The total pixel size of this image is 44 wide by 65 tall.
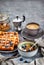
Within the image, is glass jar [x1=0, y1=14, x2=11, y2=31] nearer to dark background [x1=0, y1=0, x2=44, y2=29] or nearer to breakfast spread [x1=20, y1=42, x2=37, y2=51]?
dark background [x1=0, y1=0, x2=44, y2=29]

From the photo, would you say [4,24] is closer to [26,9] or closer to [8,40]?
[8,40]

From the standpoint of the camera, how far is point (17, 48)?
6.12ft

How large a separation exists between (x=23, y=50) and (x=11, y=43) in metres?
0.18

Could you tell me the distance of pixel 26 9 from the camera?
125 inches

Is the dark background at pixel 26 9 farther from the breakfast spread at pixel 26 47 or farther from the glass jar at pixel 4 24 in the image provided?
the breakfast spread at pixel 26 47

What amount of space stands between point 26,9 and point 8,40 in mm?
1333

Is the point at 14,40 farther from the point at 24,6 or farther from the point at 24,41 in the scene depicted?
the point at 24,6

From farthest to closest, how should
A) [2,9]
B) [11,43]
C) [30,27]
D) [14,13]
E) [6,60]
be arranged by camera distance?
[2,9], [14,13], [30,27], [11,43], [6,60]

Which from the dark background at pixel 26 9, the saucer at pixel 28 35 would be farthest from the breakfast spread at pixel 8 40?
the dark background at pixel 26 9

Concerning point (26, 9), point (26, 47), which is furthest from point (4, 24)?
point (26, 9)

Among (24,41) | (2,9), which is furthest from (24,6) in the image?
(24,41)

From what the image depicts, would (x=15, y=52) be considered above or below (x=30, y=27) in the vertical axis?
below

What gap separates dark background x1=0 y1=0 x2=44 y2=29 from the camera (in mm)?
2713

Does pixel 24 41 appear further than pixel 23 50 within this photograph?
Yes
